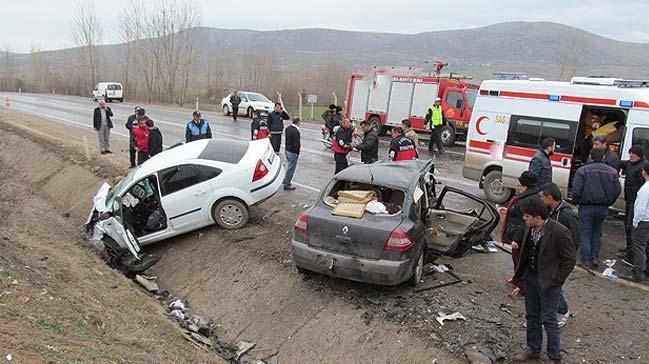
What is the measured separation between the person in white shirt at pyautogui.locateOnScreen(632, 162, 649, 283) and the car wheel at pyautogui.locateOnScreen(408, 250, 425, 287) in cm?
288

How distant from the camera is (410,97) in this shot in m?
20.0

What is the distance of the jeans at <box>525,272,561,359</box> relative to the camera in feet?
15.0

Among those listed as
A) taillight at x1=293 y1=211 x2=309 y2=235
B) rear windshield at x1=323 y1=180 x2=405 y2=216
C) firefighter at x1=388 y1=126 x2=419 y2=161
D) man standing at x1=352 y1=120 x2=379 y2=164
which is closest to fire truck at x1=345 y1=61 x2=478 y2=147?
man standing at x1=352 y1=120 x2=379 y2=164

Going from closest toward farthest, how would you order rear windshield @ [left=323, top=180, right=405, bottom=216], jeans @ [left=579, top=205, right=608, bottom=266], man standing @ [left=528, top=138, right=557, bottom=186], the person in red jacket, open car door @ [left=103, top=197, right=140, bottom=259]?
rear windshield @ [left=323, top=180, right=405, bottom=216]
jeans @ [left=579, top=205, right=608, bottom=266]
man standing @ [left=528, top=138, right=557, bottom=186]
open car door @ [left=103, top=197, right=140, bottom=259]
the person in red jacket

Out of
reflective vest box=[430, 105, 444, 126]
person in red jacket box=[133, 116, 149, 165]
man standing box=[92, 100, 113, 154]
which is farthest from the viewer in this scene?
reflective vest box=[430, 105, 444, 126]

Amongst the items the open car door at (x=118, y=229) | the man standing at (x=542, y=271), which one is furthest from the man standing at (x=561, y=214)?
the open car door at (x=118, y=229)

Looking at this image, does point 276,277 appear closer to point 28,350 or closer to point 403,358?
point 403,358

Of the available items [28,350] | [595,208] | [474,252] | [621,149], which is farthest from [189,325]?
[621,149]

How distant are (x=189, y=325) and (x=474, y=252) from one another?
173 inches

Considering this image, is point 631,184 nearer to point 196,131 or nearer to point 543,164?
point 543,164

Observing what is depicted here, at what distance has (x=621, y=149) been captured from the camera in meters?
8.71

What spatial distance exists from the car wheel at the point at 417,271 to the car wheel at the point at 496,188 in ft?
14.6

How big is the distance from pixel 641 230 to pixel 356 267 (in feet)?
12.7

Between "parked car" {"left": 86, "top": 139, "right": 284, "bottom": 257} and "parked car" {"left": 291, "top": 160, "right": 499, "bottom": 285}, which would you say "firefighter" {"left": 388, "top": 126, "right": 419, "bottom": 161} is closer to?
"parked car" {"left": 291, "top": 160, "right": 499, "bottom": 285}
